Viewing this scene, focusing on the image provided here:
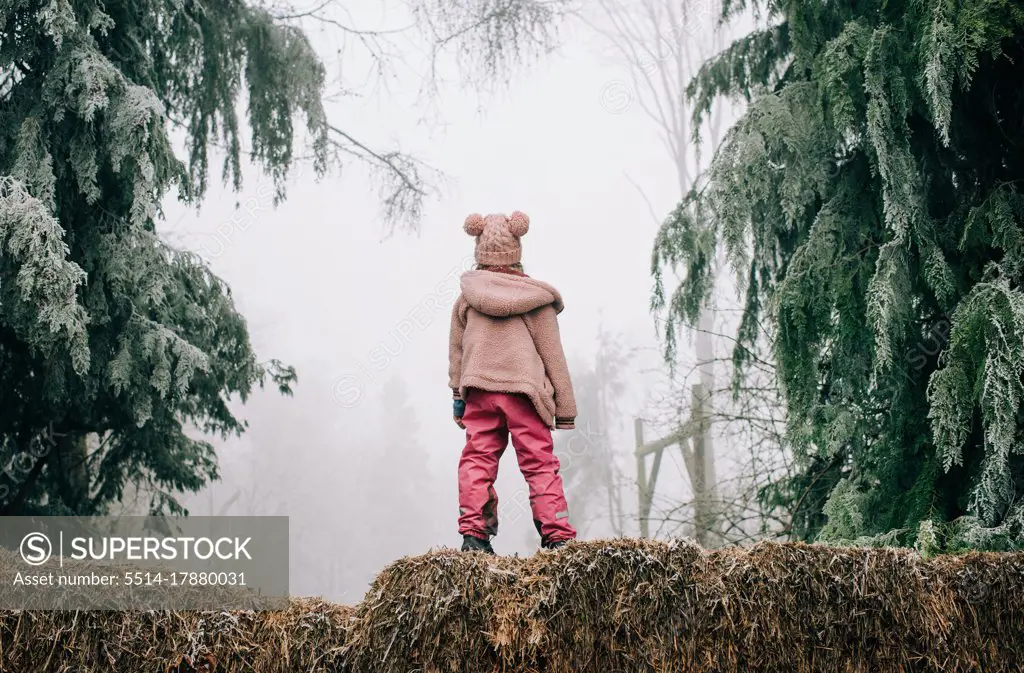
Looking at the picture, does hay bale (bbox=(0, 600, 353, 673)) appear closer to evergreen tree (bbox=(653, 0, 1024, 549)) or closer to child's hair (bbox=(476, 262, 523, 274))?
child's hair (bbox=(476, 262, 523, 274))

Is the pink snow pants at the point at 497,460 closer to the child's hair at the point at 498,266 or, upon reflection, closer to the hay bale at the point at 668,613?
the child's hair at the point at 498,266

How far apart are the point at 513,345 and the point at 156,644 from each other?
1.82m

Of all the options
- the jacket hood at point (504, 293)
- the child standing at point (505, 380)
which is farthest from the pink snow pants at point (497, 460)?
the jacket hood at point (504, 293)

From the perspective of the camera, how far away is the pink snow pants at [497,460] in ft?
12.4

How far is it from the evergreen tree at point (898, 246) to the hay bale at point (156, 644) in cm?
263

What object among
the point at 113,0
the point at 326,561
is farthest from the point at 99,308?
the point at 326,561

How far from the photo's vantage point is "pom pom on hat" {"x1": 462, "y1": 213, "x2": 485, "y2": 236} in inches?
167

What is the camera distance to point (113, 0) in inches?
226

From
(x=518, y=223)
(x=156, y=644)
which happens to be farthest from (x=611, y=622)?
(x=518, y=223)

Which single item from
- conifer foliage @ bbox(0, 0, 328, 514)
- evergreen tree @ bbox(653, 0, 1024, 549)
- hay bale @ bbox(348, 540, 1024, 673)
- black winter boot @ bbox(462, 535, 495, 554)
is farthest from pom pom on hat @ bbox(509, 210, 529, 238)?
conifer foliage @ bbox(0, 0, 328, 514)

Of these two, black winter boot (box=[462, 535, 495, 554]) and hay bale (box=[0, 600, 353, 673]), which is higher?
black winter boot (box=[462, 535, 495, 554])

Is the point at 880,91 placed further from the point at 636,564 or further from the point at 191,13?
the point at 191,13

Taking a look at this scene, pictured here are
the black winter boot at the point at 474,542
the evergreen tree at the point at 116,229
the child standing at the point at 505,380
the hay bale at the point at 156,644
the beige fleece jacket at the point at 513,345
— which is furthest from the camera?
the evergreen tree at the point at 116,229

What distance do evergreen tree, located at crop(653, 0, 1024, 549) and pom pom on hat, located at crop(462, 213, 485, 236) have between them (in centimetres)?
134
